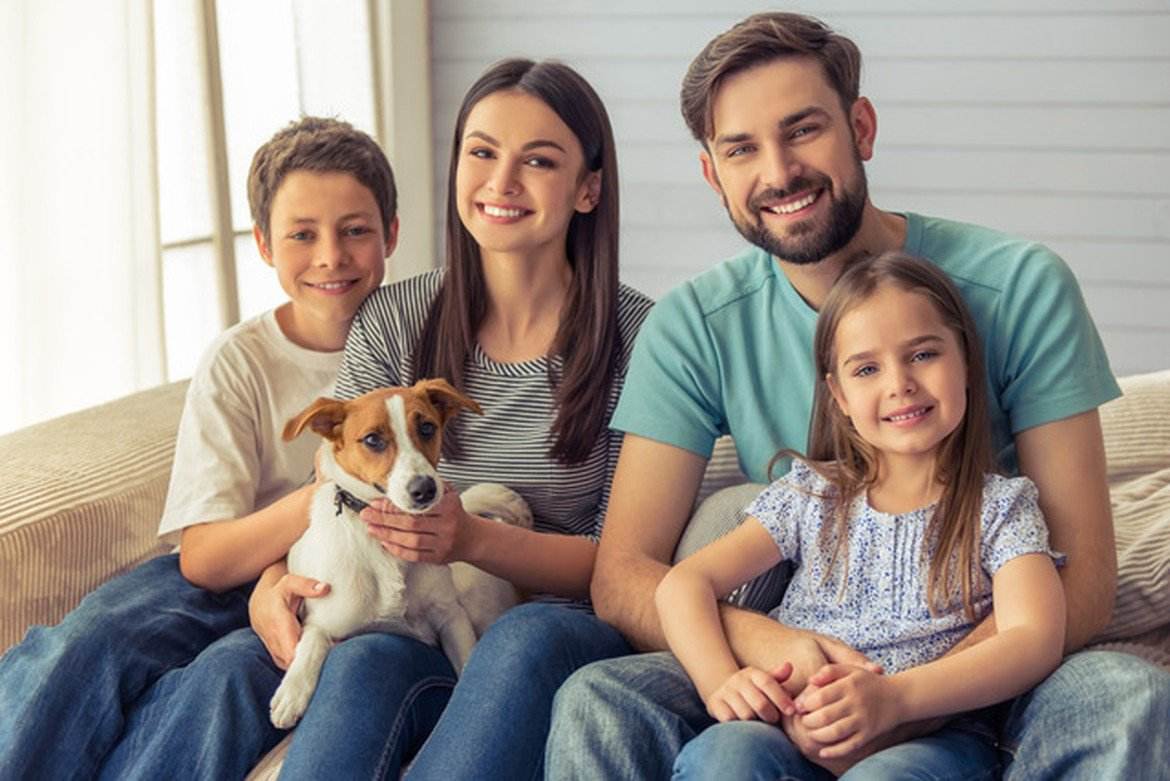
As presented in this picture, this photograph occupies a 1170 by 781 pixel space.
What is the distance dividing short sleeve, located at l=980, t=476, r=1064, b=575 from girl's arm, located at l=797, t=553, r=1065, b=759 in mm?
41

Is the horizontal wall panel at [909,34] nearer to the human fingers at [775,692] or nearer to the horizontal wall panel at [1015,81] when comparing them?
the horizontal wall panel at [1015,81]

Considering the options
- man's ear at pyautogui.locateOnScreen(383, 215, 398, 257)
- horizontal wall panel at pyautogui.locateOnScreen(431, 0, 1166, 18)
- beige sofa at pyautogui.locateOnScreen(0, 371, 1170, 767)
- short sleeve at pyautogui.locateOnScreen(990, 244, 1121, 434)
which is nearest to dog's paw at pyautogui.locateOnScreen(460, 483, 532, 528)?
beige sofa at pyautogui.locateOnScreen(0, 371, 1170, 767)

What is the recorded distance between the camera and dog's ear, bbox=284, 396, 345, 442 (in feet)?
6.29

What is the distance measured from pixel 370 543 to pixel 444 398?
22 centimetres

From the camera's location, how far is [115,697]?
1.92m

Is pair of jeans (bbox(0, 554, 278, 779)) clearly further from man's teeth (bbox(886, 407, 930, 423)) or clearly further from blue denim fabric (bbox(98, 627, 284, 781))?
man's teeth (bbox(886, 407, 930, 423))

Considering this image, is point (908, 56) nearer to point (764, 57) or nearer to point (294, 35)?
point (294, 35)

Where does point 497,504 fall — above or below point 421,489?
below

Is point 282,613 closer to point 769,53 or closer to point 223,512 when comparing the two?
point 223,512

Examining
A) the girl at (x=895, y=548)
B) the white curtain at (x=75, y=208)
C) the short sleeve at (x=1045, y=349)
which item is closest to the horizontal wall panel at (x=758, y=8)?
the white curtain at (x=75, y=208)

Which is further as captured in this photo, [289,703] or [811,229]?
[811,229]

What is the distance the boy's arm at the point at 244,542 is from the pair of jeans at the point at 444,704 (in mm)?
234

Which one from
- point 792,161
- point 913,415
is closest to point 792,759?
point 913,415

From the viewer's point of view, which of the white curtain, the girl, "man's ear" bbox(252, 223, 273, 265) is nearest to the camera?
the girl
